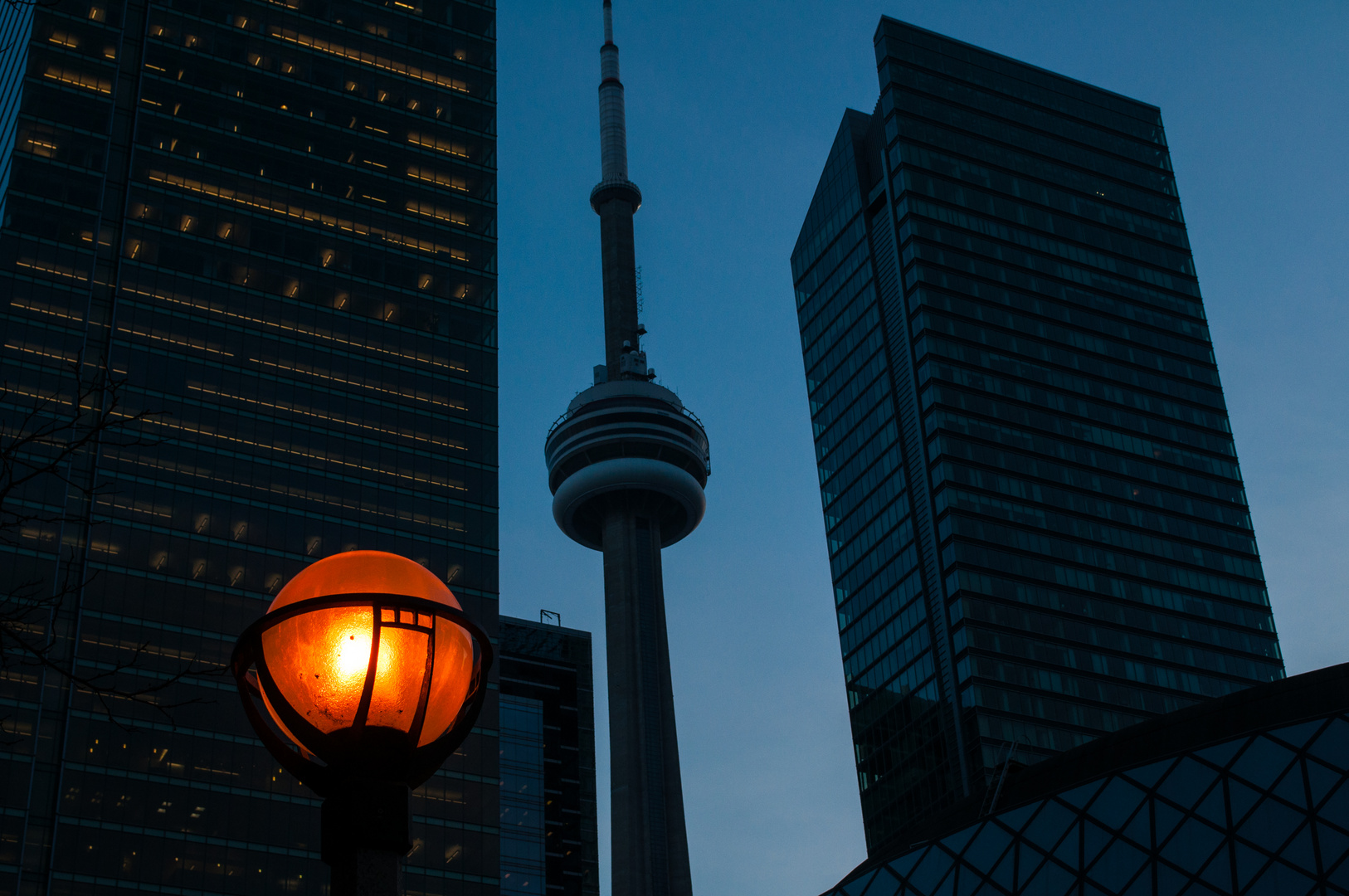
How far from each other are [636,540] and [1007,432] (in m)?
47.9

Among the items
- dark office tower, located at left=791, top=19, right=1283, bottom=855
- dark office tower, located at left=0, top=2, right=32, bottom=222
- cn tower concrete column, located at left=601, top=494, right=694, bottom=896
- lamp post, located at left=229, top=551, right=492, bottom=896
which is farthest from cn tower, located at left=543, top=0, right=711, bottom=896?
lamp post, located at left=229, top=551, right=492, bottom=896

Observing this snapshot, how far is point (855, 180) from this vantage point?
595 ft

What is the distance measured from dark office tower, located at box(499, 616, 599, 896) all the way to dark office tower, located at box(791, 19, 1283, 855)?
126 feet

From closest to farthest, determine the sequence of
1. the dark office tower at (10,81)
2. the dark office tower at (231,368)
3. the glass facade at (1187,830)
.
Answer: the glass facade at (1187,830) → the dark office tower at (231,368) → the dark office tower at (10,81)

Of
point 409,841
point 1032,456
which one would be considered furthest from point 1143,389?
point 409,841

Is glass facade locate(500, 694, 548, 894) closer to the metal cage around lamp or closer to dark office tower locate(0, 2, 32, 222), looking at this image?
dark office tower locate(0, 2, 32, 222)

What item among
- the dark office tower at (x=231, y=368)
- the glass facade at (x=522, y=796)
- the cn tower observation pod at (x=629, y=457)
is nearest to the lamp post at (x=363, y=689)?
the dark office tower at (x=231, y=368)

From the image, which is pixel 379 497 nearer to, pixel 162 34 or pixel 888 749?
pixel 162 34

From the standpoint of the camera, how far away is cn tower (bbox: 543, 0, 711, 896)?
166625 mm

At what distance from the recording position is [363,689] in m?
6.50

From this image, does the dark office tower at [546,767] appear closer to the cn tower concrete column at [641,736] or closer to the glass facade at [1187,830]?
the cn tower concrete column at [641,736]

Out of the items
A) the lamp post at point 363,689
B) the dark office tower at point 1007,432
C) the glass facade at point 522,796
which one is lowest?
the lamp post at point 363,689

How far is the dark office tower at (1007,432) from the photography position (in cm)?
15138

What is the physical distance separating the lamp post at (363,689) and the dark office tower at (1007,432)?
139942 mm
